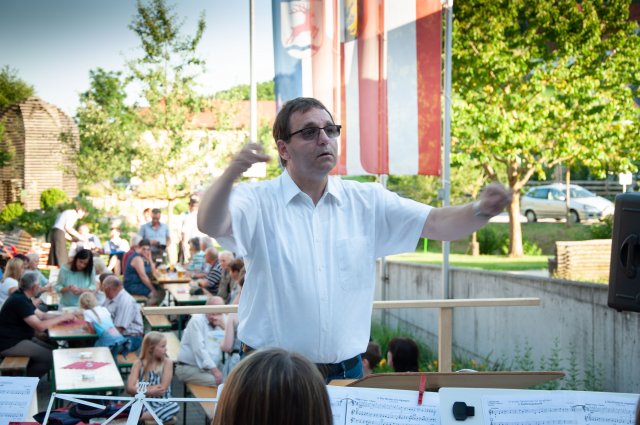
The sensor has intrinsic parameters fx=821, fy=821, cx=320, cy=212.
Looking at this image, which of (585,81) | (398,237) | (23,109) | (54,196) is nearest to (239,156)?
(398,237)

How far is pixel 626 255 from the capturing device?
11.5 feet

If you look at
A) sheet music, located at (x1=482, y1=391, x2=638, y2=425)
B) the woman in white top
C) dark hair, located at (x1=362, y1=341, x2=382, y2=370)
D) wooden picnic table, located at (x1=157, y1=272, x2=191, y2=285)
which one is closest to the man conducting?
sheet music, located at (x1=482, y1=391, x2=638, y2=425)

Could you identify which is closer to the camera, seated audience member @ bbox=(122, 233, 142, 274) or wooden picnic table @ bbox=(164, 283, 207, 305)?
wooden picnic table @ bbox=(164, 283, 207, 305)

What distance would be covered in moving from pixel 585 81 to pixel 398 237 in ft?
43.8

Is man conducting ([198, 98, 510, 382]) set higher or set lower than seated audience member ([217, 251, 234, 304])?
higher

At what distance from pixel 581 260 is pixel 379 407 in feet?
34.3

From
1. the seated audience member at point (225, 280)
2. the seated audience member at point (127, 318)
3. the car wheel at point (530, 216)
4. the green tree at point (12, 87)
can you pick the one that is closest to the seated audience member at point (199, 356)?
the seated audience member at point (127, 318)

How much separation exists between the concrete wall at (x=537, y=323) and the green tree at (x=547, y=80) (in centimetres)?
519

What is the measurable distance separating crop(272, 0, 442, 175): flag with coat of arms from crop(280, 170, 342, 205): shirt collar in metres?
5.60

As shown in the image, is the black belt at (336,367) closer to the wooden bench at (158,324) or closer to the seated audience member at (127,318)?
the seated audience member at (127,318)

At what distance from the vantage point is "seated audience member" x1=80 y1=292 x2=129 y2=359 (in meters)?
8.84

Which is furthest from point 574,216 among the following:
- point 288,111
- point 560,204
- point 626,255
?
point 288,111

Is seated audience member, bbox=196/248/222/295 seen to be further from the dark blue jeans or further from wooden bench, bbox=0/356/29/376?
the dark blue jeans

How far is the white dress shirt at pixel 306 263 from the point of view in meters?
3.05
